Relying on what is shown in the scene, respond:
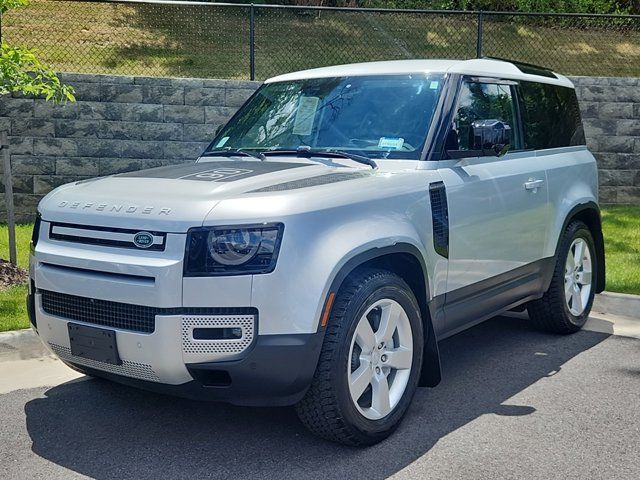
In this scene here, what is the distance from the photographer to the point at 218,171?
14.6 feet

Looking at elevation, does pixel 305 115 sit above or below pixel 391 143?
above

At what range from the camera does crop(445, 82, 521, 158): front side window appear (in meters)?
4.80

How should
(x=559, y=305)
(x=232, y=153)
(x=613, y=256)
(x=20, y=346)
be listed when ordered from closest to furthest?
1. (x=232, y=153)
2. (x=20, y=346)
3. (x=559, y=305)
4. (x=613, y=256)

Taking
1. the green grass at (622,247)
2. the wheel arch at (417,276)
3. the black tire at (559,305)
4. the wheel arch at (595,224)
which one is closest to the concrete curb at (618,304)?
the green grass at (622,247)

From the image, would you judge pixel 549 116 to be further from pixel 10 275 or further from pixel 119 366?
pixel 10 275

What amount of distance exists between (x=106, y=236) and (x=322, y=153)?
4.90ft

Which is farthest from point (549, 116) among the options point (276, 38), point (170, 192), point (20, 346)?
point (276, 38)

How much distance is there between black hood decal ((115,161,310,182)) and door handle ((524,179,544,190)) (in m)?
1.66

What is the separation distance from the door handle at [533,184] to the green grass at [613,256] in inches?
82.9

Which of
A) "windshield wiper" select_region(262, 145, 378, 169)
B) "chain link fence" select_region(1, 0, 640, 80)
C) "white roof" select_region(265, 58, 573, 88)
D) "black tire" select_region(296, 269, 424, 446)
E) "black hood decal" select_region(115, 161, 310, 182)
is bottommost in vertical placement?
"black tire" select_region(296, 269, 424, 446)

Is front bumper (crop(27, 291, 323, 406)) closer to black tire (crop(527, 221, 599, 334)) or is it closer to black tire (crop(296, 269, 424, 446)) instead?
black tire (crop(296, 269, 424, 446))

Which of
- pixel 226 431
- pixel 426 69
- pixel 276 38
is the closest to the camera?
pixel 226 431

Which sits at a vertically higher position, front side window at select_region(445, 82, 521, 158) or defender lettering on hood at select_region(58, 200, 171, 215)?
front side window at select_region(445, 82, 521, 158)

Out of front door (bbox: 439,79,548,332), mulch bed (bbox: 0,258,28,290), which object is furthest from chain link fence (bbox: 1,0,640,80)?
front door (bbox: 439,79,548,332)
